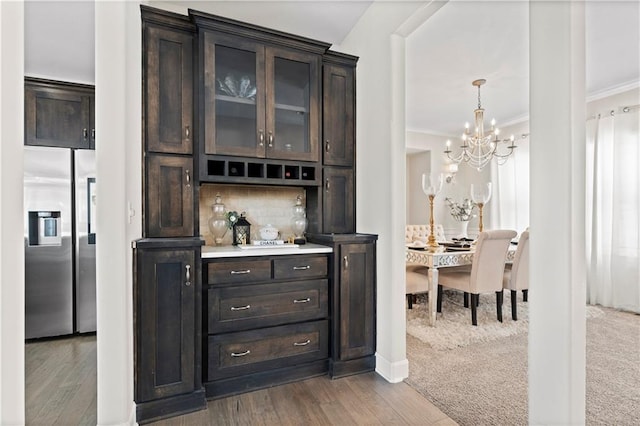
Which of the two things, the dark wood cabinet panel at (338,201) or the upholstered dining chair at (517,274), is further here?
the upholstered dining chair at (517,274)

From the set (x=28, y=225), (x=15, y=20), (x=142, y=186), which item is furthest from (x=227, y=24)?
(x=28, y=225)

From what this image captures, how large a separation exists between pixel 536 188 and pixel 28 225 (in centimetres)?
398

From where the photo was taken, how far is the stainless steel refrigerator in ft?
10.1

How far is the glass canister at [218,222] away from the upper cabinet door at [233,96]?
1.64 ft

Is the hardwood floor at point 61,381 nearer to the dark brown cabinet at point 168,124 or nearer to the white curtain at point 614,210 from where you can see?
the dark brown cabinet at point 168,124

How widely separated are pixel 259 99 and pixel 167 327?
1.59 metres

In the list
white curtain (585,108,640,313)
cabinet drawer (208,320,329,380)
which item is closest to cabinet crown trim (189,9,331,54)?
cabinet drawer (208,320,329,380)

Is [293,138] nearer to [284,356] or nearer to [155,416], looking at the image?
[284,356]

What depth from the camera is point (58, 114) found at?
3301 millimetres

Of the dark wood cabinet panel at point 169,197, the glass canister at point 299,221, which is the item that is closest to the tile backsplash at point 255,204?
the glass canister at point 299,221

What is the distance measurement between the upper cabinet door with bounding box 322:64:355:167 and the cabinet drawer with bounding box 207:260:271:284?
3.14 feet

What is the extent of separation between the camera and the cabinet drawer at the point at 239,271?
2.07 meters

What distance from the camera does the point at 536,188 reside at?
132 cm

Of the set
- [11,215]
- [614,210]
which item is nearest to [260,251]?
[11,215]
